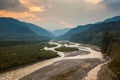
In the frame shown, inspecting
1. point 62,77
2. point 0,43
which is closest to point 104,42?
point 62,77

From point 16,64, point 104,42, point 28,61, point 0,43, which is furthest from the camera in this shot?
point 0,43

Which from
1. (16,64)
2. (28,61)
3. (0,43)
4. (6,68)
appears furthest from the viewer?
(0,43)

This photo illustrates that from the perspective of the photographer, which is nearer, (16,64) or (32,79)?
(32,79)

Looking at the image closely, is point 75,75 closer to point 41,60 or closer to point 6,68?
point 6,68

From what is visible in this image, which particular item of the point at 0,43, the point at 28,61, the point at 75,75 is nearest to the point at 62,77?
the point at 75,75

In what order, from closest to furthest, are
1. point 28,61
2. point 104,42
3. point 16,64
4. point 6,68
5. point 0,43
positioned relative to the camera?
point 6,68
point 16,64
point 28,61
point 104,42
point 0,43

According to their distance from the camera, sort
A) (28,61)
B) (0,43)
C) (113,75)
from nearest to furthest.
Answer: (113,75) → (28,61) → (0,43)

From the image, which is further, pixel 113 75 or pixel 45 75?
pixel 45 75

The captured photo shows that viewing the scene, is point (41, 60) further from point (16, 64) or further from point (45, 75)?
point (45, 75)
